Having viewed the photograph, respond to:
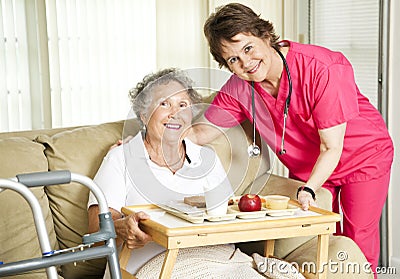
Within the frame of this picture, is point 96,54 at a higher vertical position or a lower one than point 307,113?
higher

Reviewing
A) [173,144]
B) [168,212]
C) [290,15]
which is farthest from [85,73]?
[168,212]

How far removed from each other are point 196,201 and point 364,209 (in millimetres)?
809

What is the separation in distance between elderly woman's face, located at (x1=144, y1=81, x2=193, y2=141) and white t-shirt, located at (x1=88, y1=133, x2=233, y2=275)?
0.28 feet

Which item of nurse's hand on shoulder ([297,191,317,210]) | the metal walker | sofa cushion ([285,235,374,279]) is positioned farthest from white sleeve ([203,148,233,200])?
the metal walker

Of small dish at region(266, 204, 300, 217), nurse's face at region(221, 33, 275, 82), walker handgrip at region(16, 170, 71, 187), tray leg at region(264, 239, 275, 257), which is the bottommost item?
tray leg at region(264, 239, 275, 257)

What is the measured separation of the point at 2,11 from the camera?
138 inches

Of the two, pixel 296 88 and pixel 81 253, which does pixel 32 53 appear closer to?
pixel 296 88

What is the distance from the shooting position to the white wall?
324 centimetres

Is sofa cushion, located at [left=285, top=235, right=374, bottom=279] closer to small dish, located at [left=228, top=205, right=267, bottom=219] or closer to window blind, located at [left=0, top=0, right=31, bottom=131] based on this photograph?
small dish, located at [left=228, top=205, right=267, bottom=219]

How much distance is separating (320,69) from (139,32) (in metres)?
1.72

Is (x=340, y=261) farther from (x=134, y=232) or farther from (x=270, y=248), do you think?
(x=134, y=232)

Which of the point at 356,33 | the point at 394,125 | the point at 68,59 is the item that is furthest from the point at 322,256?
the point at 68,59

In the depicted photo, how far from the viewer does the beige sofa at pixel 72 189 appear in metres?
2.10

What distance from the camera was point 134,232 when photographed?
1911mm
